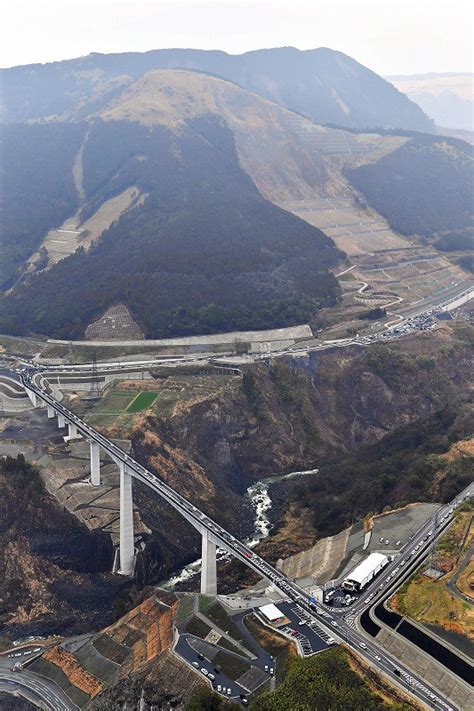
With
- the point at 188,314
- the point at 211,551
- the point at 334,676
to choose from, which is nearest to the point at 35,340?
the point at 188,314

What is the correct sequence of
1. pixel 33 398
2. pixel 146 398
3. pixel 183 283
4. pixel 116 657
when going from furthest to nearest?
pixel 183 283
pixel 146 398
pixel 33 398
pixel 116 657

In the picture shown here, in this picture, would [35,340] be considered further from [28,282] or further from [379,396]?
[379,396]

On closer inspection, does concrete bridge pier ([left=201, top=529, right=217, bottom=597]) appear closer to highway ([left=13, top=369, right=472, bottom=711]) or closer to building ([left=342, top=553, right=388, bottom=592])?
highway ([left=13, top=369, right=472, bottom=711])

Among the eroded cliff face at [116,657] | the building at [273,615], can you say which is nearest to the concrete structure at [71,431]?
the eroded cliff face at [116,657]

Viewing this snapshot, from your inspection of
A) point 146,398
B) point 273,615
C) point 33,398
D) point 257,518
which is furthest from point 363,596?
point 33,398

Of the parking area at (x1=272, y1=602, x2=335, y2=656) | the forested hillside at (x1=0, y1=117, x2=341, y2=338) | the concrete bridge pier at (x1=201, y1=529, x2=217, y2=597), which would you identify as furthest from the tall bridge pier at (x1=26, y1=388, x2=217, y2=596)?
the forested hillside at (x1=0, y1=117, x2=341, y2=338)

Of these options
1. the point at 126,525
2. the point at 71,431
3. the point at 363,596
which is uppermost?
the point at 363,596

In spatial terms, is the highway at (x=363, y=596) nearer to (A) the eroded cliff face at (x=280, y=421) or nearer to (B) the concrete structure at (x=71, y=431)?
(A) the eroded cliff face at (x=280, y=421)

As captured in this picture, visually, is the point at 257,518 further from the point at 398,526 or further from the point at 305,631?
the point at 305,631
